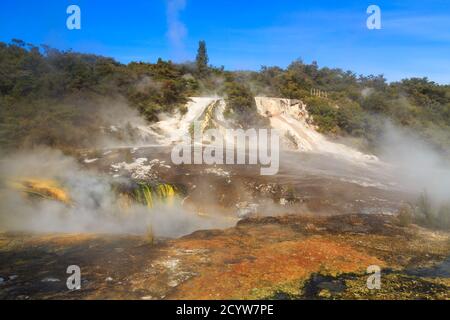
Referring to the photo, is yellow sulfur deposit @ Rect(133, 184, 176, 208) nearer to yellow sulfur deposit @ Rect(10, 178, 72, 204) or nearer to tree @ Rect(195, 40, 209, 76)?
yellow sulfur deposit @ Rect(10, 178, 72, 204)

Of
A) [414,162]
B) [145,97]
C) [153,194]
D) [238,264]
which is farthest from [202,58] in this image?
[238,264]

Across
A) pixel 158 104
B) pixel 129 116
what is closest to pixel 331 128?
pixel 158 104

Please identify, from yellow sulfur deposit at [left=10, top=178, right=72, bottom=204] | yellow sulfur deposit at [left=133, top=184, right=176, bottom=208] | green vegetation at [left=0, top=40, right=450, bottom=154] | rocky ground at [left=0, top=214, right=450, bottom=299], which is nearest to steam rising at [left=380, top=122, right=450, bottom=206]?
green vegetation at [left=0, top=40, right=450, bottom=154]

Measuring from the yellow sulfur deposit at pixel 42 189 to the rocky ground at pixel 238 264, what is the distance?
243cm

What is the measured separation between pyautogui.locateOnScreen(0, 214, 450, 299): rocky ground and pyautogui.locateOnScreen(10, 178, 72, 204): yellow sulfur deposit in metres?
2.43

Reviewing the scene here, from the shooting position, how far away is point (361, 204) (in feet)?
40.0

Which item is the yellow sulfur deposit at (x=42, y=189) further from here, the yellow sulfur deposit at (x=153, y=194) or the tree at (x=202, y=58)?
the tree at (x=202, y=58)

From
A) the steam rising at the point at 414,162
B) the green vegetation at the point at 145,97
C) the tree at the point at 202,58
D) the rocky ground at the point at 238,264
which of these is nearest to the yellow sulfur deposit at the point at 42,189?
the rocky ground at the point at 238,264

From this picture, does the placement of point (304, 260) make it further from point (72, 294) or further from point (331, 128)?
point (331, 128)

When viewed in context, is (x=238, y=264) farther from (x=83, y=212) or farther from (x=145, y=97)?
(x=145, y=97)

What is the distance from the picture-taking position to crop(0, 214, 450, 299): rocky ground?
19.9ft

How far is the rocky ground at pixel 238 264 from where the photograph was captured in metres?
6.07
